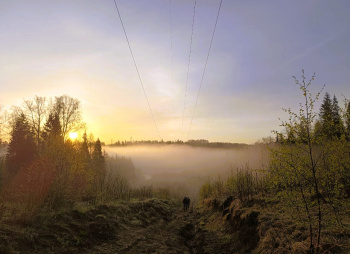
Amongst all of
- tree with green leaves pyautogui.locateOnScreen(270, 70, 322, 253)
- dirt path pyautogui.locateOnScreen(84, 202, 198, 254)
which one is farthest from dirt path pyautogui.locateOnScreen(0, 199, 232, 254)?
tree with green leaves pyautogui.locateOnScreen(270, 70, 322, 253)

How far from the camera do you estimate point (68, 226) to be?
10734mm

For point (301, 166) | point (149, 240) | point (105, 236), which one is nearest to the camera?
point (301, 166)

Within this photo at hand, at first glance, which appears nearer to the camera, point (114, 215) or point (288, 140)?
point (288, 140)

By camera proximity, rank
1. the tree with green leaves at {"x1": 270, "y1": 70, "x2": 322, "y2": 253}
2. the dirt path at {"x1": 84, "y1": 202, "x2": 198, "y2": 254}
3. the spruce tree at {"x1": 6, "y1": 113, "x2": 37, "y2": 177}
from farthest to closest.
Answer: the spruce tree at {"x1": 6, "y1": 113, "x2": 37, "y2": 177}, the dirt path at {"x1": 84, "y1": 202, "x2": 198, "y2": 254}, the tree with green leaves at {"x1": 270, "y1": 70, "x2": 322, "y2": 253}

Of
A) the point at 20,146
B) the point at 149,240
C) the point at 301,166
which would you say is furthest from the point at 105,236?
the point at 20,146

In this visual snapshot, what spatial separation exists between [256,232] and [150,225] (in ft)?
26.7

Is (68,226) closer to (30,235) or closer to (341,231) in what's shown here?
(30,235)

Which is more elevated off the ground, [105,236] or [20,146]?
[20,146]

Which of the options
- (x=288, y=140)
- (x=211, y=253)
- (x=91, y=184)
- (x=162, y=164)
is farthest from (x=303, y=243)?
(x=162, y=164)

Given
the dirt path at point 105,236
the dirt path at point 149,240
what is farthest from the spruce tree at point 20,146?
the dirt path at point 149,240

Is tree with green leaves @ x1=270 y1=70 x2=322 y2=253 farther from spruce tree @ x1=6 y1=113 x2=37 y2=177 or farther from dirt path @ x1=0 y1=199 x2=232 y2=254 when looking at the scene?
spruce tree @ x1=6 y1=113 x2=37 y2=177

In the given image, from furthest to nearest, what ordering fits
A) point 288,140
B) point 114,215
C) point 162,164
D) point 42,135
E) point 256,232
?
point 162,164 < point 42,135 < point 114,215 < point 256,232 < point 288,140

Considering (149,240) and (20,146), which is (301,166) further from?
(20,146)

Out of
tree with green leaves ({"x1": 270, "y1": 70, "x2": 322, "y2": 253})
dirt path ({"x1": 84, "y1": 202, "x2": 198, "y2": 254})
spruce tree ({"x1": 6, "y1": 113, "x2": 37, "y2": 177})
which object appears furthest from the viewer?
spruce tree ({"x1": 6, "y1": 113, "x2": 37, "y2": 177})
